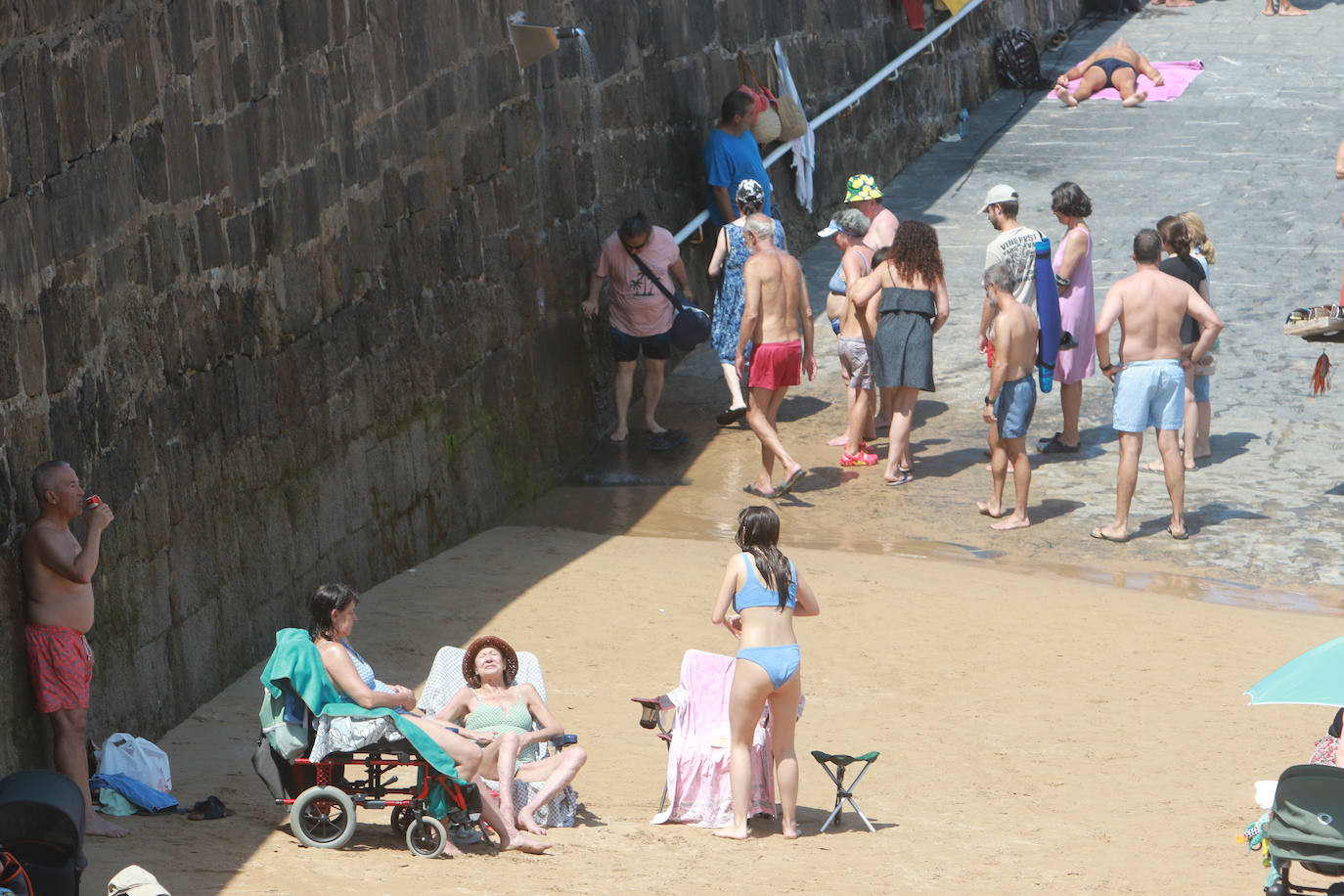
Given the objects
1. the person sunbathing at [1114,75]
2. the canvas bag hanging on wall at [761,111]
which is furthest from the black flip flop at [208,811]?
the person sunbathing at [1114,75]

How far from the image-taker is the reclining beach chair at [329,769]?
5320 millimetres

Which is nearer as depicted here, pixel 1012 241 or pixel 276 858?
pixel 276 858

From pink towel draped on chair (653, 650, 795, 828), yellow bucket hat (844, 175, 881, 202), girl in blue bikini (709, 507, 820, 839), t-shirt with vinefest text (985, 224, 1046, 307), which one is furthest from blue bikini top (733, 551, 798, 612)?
yellow bucket hat (844, 175, 881, 202)

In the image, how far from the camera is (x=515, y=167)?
31.4ft

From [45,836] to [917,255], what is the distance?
239 inches

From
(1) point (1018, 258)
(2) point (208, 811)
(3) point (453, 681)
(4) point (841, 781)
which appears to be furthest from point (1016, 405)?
(2) point (208, 811)

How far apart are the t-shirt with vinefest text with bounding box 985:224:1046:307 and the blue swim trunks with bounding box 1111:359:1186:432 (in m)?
0.88

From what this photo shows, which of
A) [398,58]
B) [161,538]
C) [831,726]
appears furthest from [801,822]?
[398,58]

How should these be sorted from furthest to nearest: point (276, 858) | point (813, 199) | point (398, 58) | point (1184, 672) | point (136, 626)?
point (813, 199) < point (398, 58) < point (1184, 672) < point (136, 626) < point (276, 858)

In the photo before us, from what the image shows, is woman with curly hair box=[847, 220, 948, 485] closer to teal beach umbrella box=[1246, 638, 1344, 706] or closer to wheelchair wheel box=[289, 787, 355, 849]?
teal beach umbrella box=[1246, 638, 1344, 706]

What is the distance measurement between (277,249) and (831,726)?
120 inches

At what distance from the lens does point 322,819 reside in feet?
17.6

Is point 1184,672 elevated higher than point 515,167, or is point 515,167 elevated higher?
point 515,167

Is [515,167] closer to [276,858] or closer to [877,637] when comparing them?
[877,637]
